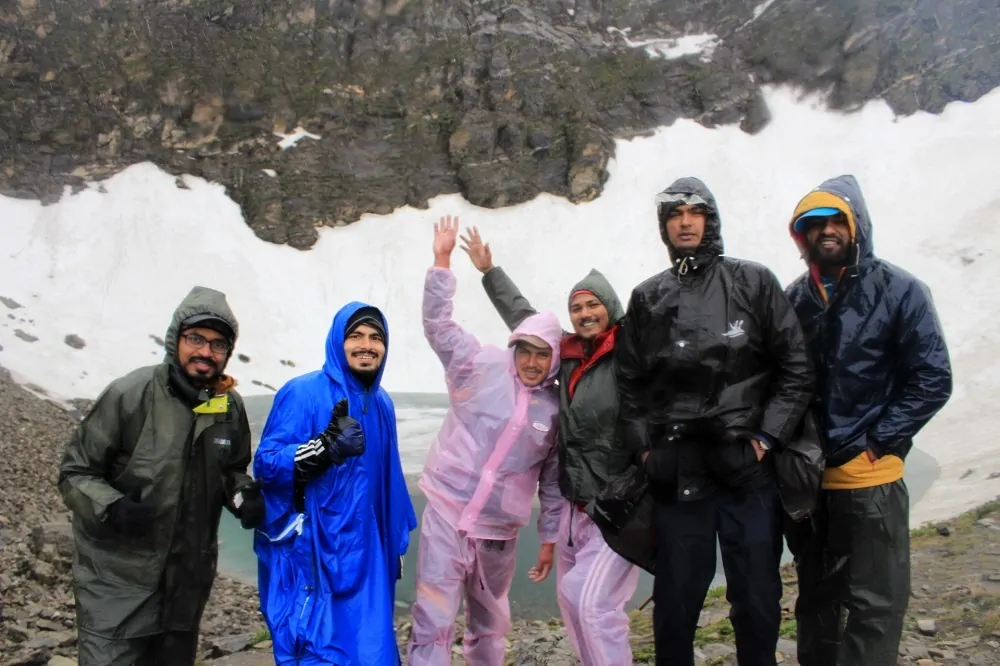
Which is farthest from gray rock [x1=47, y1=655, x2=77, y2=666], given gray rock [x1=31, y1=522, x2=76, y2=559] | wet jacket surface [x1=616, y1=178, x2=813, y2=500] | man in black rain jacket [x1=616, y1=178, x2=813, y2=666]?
wet jacket surface [x1=616, y1=178, x2=813, y2=500]

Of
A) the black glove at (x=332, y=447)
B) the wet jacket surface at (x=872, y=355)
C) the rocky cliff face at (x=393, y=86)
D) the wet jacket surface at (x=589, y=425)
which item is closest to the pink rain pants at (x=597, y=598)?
the wet jacket surface at (x=589, y=425)

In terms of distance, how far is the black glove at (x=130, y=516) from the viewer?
339cm

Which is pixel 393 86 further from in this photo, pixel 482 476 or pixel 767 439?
pixel 767 439

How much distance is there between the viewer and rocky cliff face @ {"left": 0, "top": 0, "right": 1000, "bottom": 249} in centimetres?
3431

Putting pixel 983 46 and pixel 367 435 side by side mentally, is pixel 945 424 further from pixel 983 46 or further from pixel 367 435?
pixel 983 46

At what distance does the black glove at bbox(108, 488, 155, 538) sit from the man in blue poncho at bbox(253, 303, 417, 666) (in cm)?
52

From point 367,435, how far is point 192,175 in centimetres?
3441

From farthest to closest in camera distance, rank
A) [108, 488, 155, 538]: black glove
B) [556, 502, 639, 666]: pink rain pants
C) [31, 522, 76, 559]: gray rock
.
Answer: [31, 522, 76, 559]: gray rock, [556, 502, 639, 666]: pink rain pants, [108, 488, 155, 538]: black glove

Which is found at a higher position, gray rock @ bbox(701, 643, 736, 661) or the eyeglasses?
the eyeglasses

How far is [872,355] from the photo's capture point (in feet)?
11.8

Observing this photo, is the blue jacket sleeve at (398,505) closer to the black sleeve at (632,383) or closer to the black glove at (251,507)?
the black glove at (251,507)

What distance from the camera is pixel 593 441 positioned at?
4.03m

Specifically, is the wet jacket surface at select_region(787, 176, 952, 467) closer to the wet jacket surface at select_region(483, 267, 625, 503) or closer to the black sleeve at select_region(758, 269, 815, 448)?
the black sleeve at select_region(758, 269, 815, 448)

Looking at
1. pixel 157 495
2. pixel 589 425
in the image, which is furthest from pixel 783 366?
pixel 157 495
